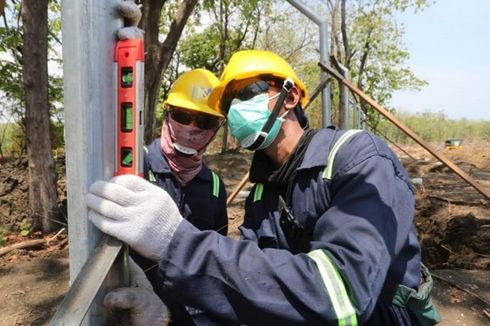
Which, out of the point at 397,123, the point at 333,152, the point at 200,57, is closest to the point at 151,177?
the point at 333,152

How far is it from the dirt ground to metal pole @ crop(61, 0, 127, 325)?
325 cm

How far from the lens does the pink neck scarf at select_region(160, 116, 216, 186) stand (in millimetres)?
2746

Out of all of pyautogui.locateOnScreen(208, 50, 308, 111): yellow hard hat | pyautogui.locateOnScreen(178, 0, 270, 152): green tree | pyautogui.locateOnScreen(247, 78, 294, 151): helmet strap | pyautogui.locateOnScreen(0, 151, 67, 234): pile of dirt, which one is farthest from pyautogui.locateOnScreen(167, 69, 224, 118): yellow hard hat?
pyautogui.locateOnScreen(178, 0, 270, 152): green tree

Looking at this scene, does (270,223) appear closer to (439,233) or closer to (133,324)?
(133,324)

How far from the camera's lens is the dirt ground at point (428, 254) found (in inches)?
157

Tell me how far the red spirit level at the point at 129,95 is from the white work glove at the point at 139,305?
1.14 ft

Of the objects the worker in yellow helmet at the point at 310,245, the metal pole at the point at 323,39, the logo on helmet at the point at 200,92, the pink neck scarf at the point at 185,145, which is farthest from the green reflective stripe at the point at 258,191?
the metal pole at the point at 323,39

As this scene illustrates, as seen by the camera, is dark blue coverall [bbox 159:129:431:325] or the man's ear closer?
dark blue coverall [bbox 159:129:431:325]

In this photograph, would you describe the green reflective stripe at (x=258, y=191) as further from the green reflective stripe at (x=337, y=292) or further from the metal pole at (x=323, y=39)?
the metal pole at (x=323, y=39)

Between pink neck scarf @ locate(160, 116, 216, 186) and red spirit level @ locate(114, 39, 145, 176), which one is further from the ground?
red spirit level @ locate(114, 39, 145, 176)

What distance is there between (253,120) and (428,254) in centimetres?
525

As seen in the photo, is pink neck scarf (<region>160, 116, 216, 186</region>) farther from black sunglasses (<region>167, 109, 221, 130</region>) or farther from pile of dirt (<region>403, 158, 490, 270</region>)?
pile of dirt (<region>403, 158, 490, 270</region>)

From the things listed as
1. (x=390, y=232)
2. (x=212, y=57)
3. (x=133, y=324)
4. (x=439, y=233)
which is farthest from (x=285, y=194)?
(x=212, y=57)

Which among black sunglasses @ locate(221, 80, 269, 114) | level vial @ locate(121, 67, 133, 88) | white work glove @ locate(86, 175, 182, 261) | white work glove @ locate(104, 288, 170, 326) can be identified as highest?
black sunglasses @ locate(221, 80, 269, 114)
